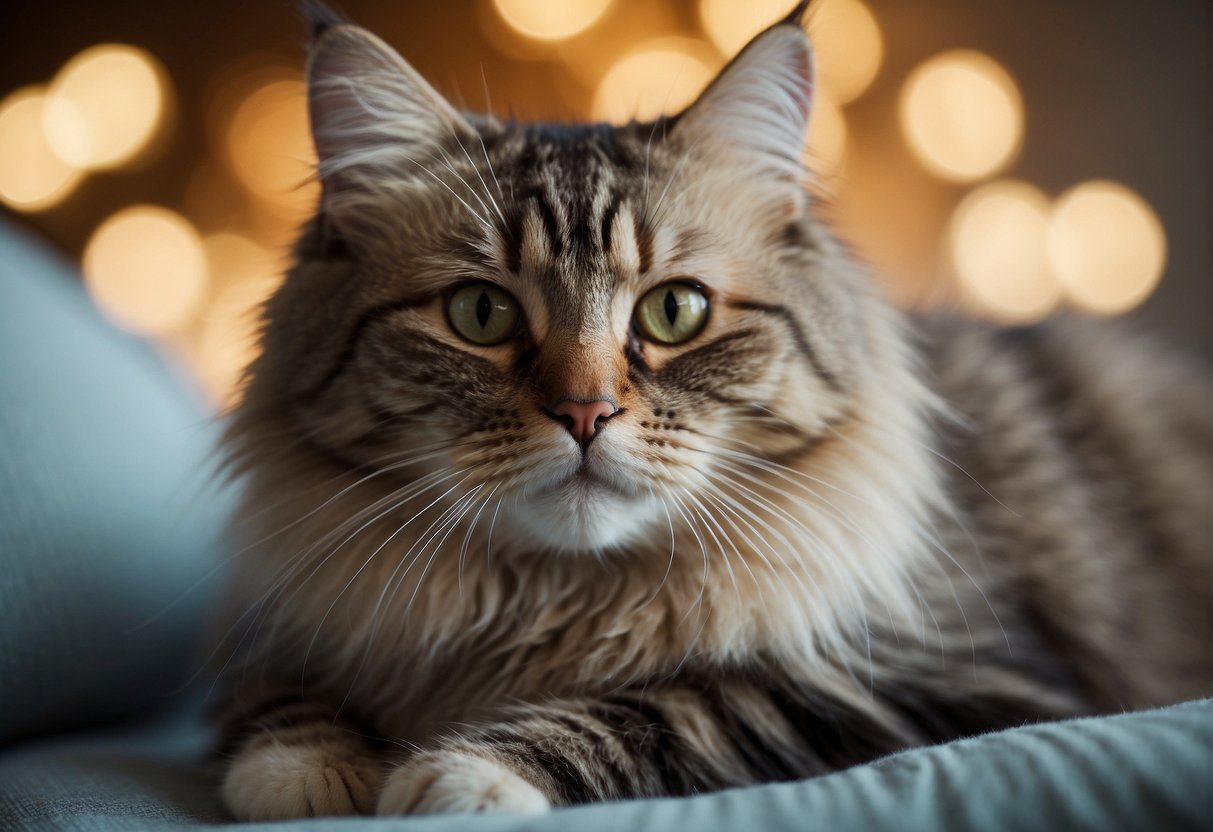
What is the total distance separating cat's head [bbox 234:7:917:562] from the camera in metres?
0.98

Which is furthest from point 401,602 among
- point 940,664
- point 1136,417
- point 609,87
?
point 609,87

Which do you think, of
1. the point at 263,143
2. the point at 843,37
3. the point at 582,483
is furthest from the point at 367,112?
the point at 843,37

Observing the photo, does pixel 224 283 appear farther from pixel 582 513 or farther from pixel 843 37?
pixel 582 513

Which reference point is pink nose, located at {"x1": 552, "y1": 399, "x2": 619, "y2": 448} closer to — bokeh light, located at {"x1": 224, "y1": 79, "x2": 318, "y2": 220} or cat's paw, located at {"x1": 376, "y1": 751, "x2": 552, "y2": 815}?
cat's paw, located at {"x1": 376, "y1": 751, "x2": 552, "y2": 815}

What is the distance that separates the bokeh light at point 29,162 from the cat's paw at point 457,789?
90.9 inches

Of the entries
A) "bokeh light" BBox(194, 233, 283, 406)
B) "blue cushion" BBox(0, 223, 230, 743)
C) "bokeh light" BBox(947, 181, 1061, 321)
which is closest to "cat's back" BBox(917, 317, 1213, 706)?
"bokeh light" BBox(947, 181, 1061, 321)

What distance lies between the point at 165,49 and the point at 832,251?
218 centimetres

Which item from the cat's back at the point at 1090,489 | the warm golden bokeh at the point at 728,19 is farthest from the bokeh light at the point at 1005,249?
the cat's back at the point at 1090,489

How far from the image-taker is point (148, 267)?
275 centimetres

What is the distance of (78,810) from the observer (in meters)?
0.88

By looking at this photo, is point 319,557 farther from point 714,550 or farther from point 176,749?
point 714,550

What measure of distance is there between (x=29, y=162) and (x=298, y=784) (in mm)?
2346

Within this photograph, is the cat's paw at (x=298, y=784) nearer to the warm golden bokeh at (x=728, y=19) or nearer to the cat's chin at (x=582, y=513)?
the cat's chin at (x=582, y=513)

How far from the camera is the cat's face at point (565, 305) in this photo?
0.98 meters
